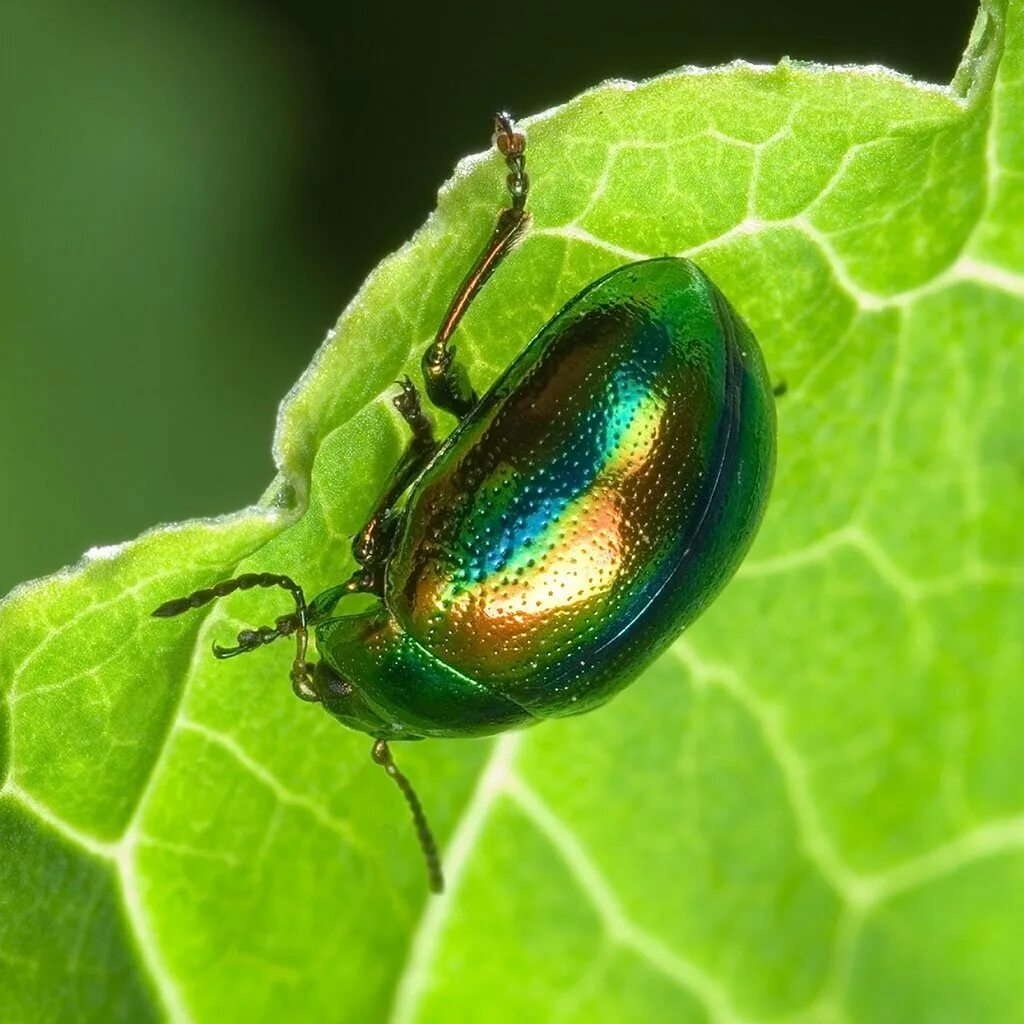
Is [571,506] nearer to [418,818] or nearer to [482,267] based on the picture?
[482,267]

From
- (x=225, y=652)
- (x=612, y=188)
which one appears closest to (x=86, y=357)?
(x=225, y=652)

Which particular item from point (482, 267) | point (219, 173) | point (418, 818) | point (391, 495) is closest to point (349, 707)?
point (418, 818)

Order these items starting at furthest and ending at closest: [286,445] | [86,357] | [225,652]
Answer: [86,357], [225,652], [286,445]

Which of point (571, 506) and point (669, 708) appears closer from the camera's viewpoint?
point (571, 506)

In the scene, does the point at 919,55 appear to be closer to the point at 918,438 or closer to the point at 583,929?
the point at 918,438

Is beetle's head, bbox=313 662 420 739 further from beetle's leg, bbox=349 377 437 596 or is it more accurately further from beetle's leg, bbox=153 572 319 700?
beetle's leg, bbox=349 377 437 596

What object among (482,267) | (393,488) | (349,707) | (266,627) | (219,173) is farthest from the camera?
(219,173)

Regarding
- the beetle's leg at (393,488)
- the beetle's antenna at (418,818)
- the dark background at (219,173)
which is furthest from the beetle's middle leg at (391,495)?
the dark background at (219,173)
